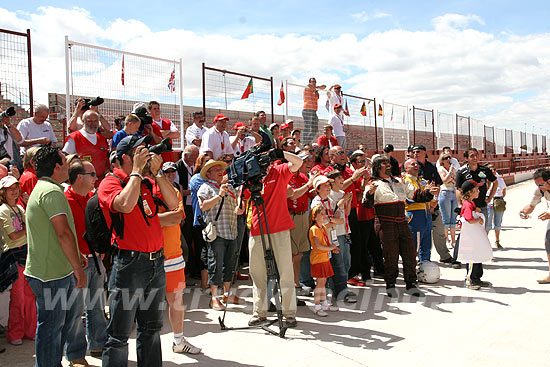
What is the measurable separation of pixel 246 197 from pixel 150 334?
209cm

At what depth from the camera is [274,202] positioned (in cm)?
515

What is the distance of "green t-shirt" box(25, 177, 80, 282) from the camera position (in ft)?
11.3

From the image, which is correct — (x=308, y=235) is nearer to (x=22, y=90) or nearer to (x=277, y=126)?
(x=277, y=126)

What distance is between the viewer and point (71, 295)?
3631 millimetres

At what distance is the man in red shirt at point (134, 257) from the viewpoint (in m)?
3.23

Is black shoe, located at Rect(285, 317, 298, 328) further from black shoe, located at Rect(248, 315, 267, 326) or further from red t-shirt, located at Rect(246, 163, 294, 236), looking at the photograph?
red t-shirt, located at Rect(246, 163, 294, 236)

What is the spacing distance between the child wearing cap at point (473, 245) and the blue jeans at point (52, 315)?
5.37 m

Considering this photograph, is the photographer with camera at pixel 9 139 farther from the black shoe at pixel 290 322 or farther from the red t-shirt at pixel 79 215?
the black shoe at pixel 290 322

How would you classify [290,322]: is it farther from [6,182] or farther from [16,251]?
[6,182]

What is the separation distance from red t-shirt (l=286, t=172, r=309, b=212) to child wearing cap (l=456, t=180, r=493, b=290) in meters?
2.46

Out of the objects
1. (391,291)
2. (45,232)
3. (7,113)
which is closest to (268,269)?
(391,291)

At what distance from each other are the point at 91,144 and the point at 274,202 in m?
2.87

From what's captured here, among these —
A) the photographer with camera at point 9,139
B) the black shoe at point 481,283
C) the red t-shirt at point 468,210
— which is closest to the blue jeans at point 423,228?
the red t-shirt at point 468,210

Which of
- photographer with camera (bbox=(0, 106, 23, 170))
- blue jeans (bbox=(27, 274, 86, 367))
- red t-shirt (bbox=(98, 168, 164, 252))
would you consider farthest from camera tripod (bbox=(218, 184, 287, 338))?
photographer with camera (bbox=(0, 106, 23, 170))
